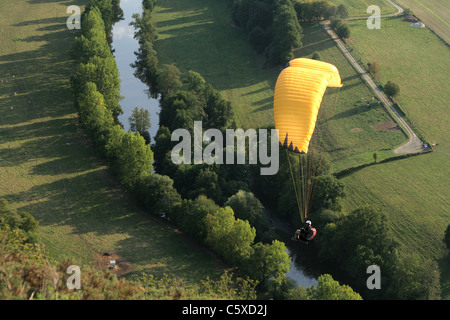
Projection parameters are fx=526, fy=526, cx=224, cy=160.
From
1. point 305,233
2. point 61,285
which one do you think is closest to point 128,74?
point 305,233

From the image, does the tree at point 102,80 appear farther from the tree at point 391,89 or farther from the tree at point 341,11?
the tree at point 341,11

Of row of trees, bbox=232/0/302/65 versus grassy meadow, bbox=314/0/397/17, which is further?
grassy meadow, bbox=314/0/397/17

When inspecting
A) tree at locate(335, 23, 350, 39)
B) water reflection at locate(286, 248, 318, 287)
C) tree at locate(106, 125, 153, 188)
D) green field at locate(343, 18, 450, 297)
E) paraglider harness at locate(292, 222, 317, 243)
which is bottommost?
water reflection at locate(286, 248, 318, 287)

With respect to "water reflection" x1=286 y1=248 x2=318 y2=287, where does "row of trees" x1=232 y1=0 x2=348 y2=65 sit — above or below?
above

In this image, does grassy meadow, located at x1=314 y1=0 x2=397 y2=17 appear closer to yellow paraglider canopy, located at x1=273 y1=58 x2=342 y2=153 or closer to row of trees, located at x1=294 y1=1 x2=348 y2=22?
row of trees, located at x1=294 y1=1 x2=348 y2=22

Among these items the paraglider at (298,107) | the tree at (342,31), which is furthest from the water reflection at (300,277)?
the tree at (342,31)

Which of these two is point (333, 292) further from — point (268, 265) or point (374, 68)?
point (374, 68)

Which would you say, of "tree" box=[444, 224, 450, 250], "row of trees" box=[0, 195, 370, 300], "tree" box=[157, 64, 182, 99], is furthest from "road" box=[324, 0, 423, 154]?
"row of trees" box=[0, 195, 370, 300]
